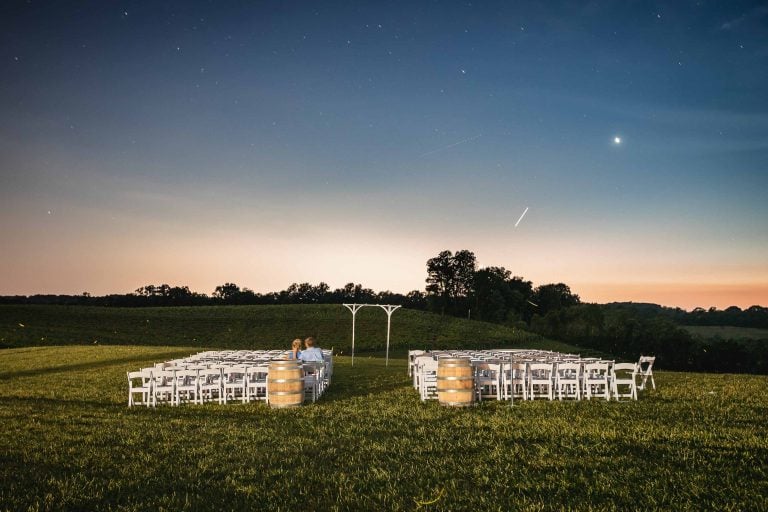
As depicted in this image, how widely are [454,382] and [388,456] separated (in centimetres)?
458

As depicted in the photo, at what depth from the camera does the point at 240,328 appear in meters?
57.0

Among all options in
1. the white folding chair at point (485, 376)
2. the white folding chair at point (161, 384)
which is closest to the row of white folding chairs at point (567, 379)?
the white folding chair at point (485, 376)

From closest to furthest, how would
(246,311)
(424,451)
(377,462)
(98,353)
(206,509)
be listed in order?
1. (206,509)
2. (377,462)
3. (424,451)
4. (98,353)
5. (246,311)

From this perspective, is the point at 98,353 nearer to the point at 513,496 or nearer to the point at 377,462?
the point at 377,462

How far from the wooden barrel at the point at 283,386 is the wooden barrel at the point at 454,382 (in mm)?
2950

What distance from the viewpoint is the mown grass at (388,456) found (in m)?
5.90

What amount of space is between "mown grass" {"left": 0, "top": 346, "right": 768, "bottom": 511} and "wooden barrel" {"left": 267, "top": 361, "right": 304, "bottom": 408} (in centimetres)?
32

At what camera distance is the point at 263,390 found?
1759 centimetres

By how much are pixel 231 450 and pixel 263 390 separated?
9.66 meters

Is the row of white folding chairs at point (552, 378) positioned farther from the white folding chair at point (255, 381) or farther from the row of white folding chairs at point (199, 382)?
the white folding chair at point (255, 381)

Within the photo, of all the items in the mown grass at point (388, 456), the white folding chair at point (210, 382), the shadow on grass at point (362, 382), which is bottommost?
the shadow on grass at point (362, 382)

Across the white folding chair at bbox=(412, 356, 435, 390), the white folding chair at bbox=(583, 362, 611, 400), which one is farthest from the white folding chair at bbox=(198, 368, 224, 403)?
the white folding chair at bbox=(583, 362, 611, 400)

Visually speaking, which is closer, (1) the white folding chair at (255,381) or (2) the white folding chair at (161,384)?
(2) the white folding chair at (161,384)

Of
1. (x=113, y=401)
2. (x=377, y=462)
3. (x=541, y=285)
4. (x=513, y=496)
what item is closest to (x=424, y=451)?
(x=377, y=462)
